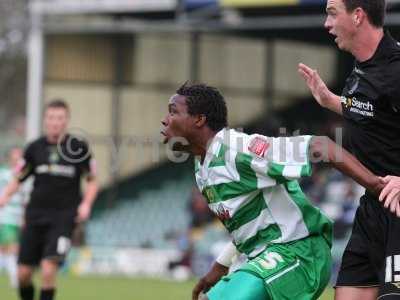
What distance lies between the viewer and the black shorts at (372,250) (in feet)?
17.3

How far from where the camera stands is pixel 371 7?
5391mm

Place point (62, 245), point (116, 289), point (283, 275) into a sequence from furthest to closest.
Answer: point (116, 289), point (62, 245), point (283, 275)

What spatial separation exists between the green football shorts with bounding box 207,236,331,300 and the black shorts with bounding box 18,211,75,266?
5098 millimetres

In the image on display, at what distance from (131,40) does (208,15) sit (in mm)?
3790

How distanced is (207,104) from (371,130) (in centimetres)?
86

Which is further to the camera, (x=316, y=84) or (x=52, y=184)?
(x=52, y=184)

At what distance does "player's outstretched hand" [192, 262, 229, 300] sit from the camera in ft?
19.4

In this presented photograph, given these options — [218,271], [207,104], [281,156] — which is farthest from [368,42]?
[218,271]

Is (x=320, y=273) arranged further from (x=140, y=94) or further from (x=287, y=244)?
(x=140, y=94)

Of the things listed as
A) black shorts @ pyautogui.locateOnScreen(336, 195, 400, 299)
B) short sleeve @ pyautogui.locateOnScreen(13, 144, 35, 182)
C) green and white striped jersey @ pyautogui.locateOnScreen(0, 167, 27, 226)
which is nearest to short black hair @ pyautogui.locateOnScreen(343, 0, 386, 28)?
black shorts @ pyautogui.locateOnScreen(336, 195, 400, 299)

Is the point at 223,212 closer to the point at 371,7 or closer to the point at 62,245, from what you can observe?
the point at 371,7

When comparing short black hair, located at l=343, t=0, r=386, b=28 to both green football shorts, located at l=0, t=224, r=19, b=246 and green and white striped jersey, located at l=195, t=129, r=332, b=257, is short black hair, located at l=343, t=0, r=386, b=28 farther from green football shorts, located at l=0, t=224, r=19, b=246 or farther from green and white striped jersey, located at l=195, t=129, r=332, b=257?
green football shorts, located at l=0, t=224, r=19, b=246

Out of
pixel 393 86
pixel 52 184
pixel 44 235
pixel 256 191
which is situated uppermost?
pixel 393 86

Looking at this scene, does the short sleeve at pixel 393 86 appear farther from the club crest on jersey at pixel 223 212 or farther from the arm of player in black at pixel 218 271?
the arm of player in black at pixel 218 271
